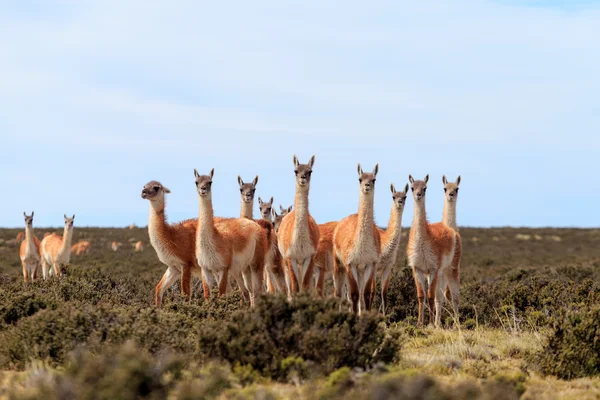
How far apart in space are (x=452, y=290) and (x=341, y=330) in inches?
230

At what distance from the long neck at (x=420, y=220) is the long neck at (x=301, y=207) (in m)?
1.80

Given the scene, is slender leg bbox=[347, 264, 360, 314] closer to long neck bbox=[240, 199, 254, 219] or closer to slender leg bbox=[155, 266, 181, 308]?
slender leg bbox=[155, 266, 181, 308]

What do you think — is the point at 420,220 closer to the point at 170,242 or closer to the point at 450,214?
the point at 450,214

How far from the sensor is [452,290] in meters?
11.7

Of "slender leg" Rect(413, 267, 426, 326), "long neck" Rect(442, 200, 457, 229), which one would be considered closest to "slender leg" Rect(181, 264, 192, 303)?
"slender leg" Rect(413, 267, 426, 326)

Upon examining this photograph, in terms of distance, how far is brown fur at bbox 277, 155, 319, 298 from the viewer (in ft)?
32.9

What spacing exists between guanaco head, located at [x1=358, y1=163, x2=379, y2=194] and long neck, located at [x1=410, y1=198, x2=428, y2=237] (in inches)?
37.6

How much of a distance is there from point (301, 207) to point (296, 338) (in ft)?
13.4

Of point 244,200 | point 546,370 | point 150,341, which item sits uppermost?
point 244,200

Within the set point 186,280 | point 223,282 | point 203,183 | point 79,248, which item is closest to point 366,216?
point 223,282

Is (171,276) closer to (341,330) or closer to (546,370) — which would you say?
(341,330)

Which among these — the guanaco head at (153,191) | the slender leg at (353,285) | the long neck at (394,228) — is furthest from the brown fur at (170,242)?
the long neck at (394,228)

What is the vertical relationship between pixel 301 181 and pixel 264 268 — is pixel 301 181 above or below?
above

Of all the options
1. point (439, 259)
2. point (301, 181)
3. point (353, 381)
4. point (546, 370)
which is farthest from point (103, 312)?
point (439, 259)
